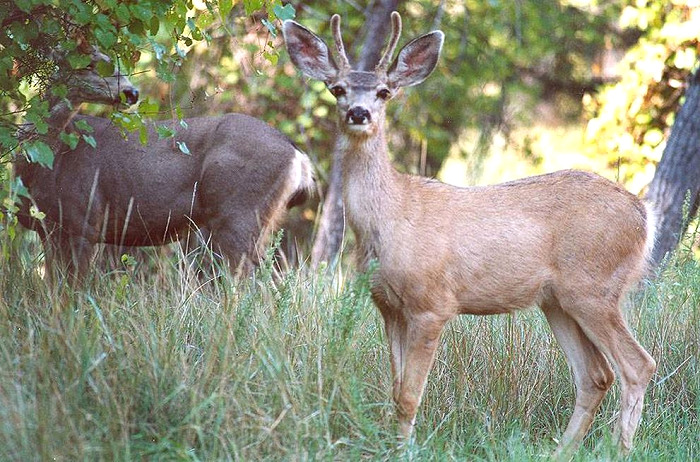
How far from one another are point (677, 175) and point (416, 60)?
2.88 meters

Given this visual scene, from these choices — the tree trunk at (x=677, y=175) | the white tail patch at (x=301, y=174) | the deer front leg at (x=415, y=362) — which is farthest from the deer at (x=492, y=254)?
the tree trunk at (x=677, y=175)

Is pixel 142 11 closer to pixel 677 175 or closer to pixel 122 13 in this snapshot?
pixel 122 13

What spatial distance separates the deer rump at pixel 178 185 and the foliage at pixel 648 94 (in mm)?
4078

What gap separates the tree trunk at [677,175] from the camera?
7.91 meters

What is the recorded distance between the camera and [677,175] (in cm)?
794

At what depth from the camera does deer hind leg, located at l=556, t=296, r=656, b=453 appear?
546cm

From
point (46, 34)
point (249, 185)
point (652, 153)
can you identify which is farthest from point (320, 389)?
point (652, 153)

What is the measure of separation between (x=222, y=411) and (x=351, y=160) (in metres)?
1.69

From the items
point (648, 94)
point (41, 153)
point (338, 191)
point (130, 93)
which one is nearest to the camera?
point (41, 153)

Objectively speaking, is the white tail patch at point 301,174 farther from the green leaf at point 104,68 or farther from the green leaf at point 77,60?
the green leaf at point 77,60

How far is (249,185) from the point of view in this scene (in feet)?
25.3

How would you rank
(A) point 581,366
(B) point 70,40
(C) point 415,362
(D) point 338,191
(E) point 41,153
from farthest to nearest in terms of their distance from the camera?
(D) point 338,191
(A) point 581,366
(B) point 70,40
(C) point 415,362
(E) point 41,153

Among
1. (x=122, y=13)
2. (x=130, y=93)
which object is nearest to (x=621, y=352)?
(x=122, y=13)

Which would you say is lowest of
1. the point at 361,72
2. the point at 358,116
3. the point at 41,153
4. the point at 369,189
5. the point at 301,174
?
the point at 301,174
